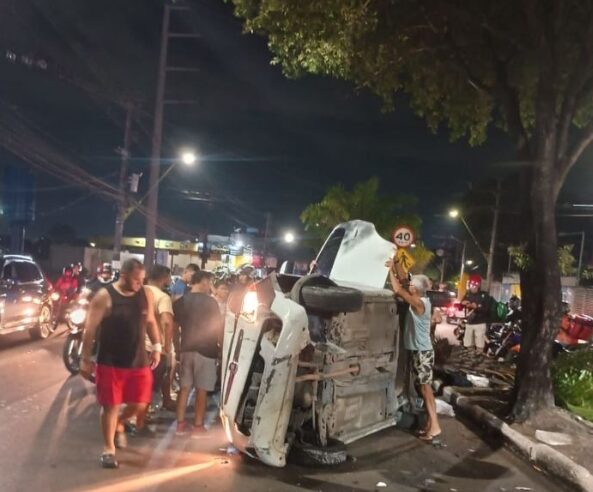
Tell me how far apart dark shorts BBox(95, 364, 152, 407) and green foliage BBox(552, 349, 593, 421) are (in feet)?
18.5

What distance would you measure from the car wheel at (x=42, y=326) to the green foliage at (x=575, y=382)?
31.5 feet

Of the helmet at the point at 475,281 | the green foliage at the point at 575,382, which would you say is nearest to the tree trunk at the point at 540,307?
the green foliage at the point at 575,382

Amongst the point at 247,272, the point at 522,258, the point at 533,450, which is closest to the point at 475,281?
the point at 247,272

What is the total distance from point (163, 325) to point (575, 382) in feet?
18.3

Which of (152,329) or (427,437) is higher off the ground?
(152,329)

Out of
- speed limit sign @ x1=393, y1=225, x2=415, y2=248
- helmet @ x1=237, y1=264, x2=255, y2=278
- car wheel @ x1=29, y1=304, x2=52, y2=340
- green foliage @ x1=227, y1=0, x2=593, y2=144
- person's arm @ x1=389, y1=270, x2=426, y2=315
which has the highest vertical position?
green foliage @ x1=227, y1=0, x2=593, y2=144

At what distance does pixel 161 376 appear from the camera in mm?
8203

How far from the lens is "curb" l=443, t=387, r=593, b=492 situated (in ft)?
18.9

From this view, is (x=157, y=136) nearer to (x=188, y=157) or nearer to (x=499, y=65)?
(x=188, y=157)

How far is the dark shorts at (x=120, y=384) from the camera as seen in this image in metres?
5.38

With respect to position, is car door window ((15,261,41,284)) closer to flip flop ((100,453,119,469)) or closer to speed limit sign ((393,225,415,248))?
speed limit sign ((393,225,415,248))

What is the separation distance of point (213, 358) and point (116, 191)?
1613cm

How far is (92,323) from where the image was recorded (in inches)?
211

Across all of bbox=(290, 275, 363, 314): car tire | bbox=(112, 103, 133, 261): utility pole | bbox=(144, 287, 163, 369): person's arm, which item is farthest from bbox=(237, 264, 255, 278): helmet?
bbox=(112, 103, 133, 261): utility pole
